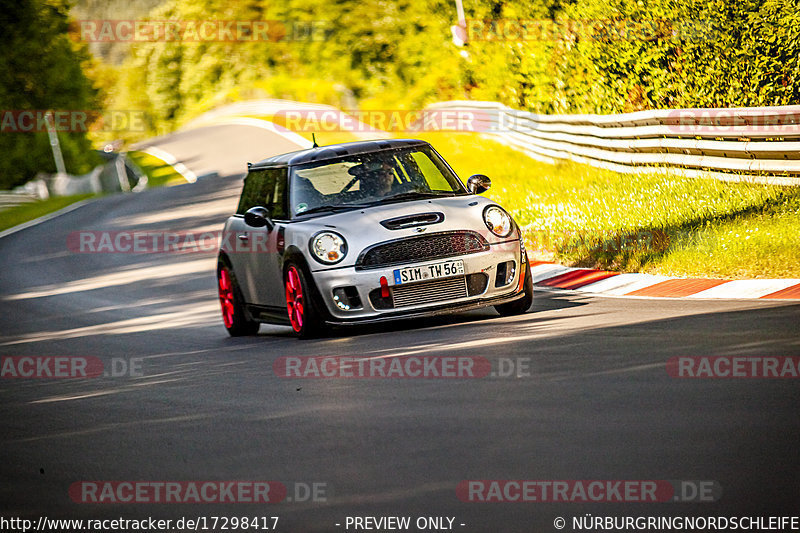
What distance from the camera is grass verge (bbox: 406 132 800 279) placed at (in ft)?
34.3

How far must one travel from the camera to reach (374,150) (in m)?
10.4

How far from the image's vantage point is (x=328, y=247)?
916 centimetres

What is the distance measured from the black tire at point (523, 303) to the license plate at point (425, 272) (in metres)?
0.78

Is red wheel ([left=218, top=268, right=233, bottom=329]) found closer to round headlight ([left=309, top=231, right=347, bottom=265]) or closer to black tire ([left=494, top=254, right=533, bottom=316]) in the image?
round headlight ([left=309, top=231, right=347, bottom=265])

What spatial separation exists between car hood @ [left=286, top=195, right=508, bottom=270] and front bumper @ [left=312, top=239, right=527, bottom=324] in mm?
132

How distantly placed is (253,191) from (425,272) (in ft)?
9.15

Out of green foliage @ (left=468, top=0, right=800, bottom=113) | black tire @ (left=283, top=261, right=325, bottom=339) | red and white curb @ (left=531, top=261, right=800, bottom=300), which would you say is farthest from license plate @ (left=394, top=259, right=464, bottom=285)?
green foliage @ (left=468, top=0, right=800, bottom=113)

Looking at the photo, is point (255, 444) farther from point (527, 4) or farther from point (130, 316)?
point (527, 4)

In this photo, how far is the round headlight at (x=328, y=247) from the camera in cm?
912

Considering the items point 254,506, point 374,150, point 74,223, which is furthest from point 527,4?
point 254,506

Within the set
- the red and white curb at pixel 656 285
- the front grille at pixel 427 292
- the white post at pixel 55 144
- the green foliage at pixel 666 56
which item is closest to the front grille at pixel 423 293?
the front grille at pixel 427 292

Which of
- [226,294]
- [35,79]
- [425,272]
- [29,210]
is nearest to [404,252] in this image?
[425,272]

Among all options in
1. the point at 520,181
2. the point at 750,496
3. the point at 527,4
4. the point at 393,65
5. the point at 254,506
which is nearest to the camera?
the point at 750,496

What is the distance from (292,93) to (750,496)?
7315cm
